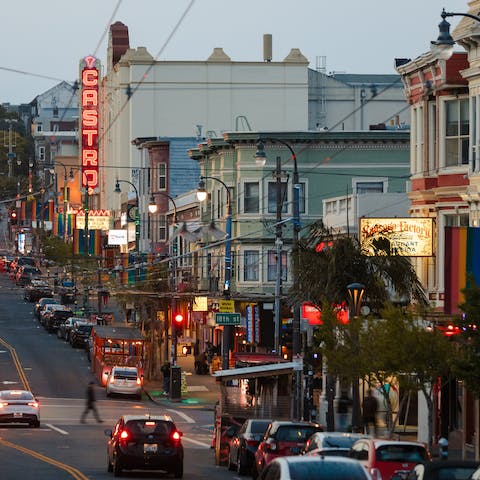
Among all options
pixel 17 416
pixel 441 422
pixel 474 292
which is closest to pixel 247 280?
pixel 17 416

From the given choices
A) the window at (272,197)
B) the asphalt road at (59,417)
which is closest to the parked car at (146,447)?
the asphalt road at (59,417)

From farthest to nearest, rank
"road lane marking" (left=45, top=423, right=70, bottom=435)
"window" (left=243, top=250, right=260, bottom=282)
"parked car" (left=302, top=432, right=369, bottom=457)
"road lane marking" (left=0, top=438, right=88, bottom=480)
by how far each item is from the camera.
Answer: "window" (left=243, top=250, right=260, bottom=282) < "road lane marking" (left=45, top=423, right=70, bottom=435) < "road lane marking" (left=0, top=438, right=88, bottom=480) < "parked car" (left=302, top=432, right=369, bottom=457)

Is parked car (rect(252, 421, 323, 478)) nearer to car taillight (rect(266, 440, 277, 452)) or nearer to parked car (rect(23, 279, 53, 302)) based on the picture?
car taillight (rect(266, 440, 277, 452))

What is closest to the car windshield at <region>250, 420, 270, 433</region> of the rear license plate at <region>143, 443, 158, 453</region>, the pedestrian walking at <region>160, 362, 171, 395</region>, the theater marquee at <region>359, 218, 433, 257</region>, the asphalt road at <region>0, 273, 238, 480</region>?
the asphalt road at <region>0, 273, 238, 480</region>

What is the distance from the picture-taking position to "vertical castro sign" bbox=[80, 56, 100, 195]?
446ft

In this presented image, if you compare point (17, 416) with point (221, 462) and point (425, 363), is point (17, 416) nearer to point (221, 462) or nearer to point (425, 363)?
point (221, 462)

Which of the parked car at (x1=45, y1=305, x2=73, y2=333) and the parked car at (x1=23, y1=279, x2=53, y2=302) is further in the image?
the parked car at (x1=23, y1=279, x2=53, y2=302)

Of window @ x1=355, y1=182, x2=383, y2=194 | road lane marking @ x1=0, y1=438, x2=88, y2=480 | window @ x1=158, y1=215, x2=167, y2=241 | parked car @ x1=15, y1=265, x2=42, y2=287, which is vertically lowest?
road lane marking @ x1=0, y1=438, x2=88, y2=480

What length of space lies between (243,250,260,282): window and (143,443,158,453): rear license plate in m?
41.4

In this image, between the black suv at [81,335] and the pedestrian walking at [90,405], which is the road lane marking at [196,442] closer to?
the pedestrian walking at [90,405]

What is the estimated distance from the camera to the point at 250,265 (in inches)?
3024

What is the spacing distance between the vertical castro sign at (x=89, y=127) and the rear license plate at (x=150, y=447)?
333 ft

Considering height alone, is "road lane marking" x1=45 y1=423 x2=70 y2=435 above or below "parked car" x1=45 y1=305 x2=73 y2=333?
below

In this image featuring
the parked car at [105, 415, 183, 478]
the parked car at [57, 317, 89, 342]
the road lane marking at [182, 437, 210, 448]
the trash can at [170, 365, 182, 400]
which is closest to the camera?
the parked car at [105, 415, 183, 478]
